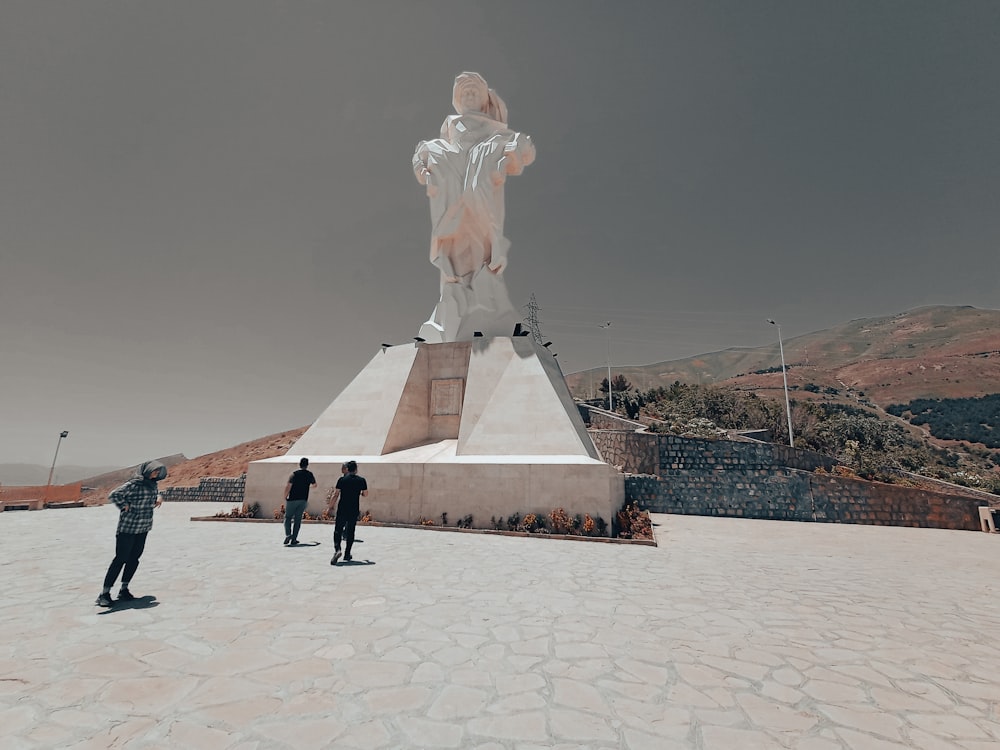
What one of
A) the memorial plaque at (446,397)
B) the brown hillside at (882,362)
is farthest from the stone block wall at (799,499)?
the brown hillside at (882,362)

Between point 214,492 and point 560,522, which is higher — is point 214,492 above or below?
above

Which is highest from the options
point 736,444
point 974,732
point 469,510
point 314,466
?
point 736,444

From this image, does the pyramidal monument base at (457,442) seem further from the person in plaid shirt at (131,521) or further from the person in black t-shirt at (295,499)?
→ the person in plaid shirt at (131,521)

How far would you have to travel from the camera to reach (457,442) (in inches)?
496

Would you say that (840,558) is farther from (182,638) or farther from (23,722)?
(23,722)

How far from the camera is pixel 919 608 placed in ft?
16.5

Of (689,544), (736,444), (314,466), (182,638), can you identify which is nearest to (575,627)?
(182,638)

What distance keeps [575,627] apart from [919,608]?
4080 mm

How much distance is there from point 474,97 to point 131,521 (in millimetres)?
17127

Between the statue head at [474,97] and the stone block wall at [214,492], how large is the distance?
16707 millimetres

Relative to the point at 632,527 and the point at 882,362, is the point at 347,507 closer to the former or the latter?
the point at 632,527

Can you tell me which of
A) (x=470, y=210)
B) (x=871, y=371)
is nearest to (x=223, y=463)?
(x=470, y=210)

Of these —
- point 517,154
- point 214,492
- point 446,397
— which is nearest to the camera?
point 446,397

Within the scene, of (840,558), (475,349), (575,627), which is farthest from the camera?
(475,349)
